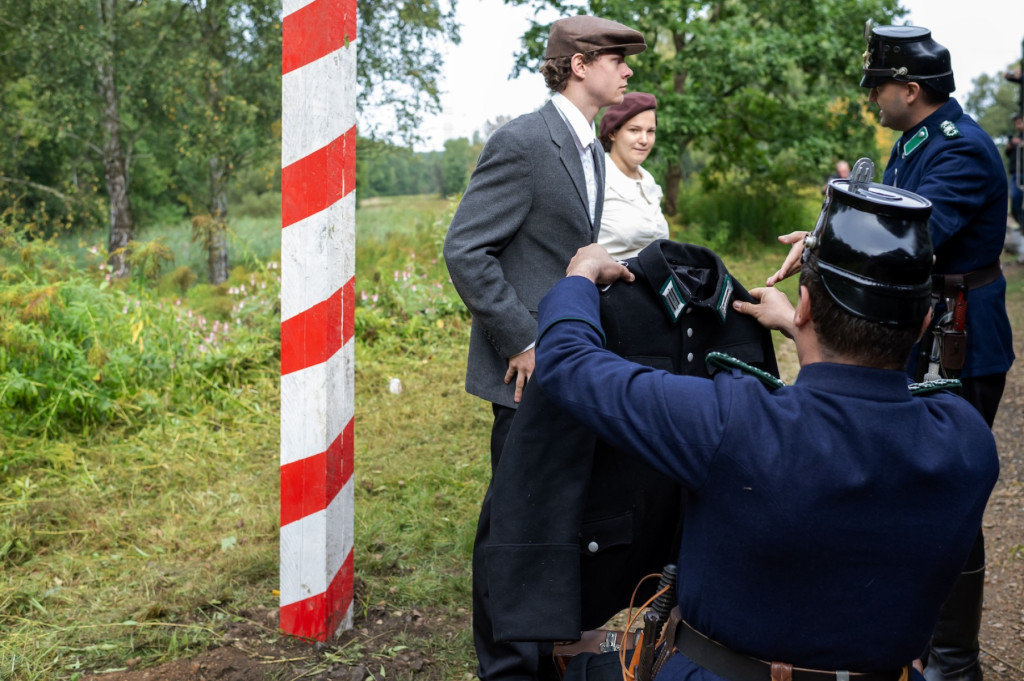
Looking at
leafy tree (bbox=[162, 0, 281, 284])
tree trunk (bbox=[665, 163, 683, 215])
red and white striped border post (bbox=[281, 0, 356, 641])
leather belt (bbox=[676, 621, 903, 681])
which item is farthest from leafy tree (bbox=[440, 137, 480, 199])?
leather belt (bbox=[676, 621, 903, 681])

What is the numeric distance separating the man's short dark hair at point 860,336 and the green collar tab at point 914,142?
190cm

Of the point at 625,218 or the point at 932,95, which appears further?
the point at 625,218

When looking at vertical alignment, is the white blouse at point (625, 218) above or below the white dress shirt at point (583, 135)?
below

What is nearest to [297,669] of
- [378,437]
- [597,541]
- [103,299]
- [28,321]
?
[597,541]

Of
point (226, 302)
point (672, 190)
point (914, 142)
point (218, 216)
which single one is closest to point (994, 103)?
point (672, 190)

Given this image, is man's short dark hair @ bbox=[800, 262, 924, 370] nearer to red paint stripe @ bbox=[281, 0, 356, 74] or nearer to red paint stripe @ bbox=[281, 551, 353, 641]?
red paint stripe @ bbox=[281, 0, 356, 74]

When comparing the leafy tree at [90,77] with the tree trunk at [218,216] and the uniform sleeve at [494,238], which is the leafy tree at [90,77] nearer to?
the tree trunk at [218,216]

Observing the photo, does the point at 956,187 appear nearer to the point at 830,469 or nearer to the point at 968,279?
the point at 968,279

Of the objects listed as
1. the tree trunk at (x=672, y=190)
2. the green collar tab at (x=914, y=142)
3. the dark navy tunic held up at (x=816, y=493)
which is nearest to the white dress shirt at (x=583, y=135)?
the green collar tab at (x=914, y=142)

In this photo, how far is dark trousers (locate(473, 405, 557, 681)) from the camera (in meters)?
2.77

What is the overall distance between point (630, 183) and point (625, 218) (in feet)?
1.30

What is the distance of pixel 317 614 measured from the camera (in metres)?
3.40

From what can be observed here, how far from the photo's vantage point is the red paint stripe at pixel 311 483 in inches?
129

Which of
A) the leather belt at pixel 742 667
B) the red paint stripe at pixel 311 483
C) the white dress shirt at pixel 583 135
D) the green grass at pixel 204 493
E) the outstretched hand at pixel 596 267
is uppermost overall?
the white dress shirt at pixel 583 135
